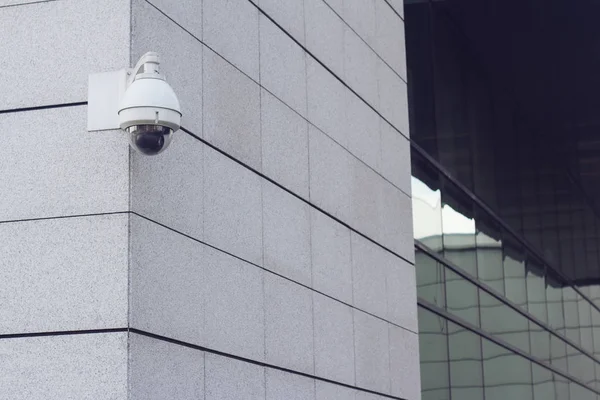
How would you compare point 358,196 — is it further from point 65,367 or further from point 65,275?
point 65,367

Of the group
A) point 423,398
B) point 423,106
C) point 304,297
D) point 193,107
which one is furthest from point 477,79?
point 193,107

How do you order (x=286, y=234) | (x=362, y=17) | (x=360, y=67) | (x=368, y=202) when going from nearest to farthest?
(x=286, y=234) < (x=368, y=202) < (x=360, y=67) < (x=362, y=17)

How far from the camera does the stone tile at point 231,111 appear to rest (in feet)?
35.8

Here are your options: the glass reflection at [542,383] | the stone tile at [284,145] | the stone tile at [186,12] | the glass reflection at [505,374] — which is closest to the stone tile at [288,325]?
the stone tile at [284,145]

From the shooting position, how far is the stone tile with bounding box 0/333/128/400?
888cm

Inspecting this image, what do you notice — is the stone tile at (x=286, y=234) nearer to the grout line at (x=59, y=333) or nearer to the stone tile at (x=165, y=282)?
the stone tile at (x=165, y=282)

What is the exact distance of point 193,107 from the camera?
10539mm

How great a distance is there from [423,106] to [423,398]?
5.17m

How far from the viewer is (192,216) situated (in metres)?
10.3

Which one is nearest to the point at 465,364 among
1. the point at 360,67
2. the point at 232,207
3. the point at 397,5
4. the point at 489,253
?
the point at 489,253

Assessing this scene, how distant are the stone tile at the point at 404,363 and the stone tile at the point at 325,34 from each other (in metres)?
3.53

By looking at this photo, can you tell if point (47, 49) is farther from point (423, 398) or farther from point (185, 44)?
point (423, 398)

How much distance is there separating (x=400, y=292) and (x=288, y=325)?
417cm

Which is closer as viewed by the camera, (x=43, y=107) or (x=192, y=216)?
(x=43, y=107)
